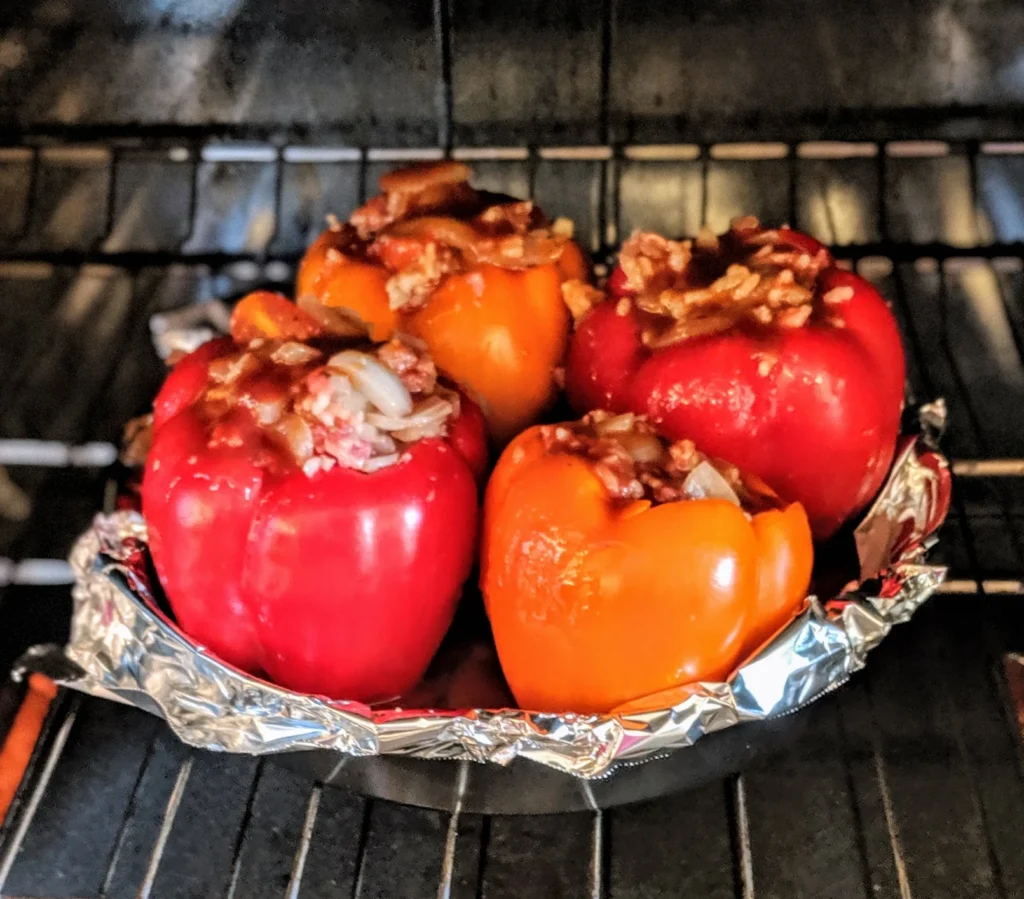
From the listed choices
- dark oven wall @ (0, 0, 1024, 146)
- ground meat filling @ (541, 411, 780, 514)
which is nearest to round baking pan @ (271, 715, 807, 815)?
ground meat filling @ (541, 411, 780, 514)

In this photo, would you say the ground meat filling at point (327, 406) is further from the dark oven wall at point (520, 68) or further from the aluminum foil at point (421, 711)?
the dark oven wall at point (520, 68)

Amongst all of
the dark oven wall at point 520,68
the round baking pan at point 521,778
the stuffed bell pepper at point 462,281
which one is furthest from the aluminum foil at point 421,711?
the dark oven wall at point 520,68

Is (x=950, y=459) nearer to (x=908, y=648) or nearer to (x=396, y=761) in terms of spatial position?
(x=908, y=648)

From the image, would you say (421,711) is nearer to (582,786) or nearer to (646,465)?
(582,786)

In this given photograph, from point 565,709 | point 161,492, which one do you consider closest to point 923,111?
point 565,709

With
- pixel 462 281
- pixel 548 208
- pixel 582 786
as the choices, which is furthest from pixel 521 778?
pixel 548 208
